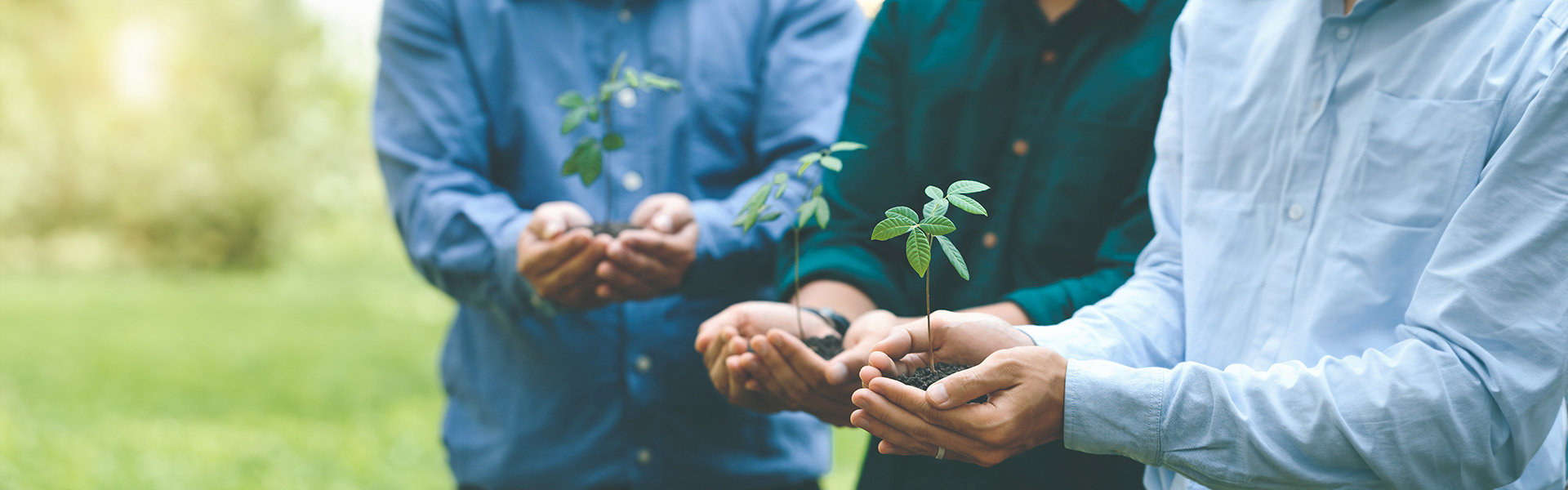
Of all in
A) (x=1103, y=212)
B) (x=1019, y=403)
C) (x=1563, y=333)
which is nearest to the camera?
(x=1563, y=333)

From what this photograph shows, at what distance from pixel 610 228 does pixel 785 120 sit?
0.47 metres

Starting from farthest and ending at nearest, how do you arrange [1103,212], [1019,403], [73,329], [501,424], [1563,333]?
[73,329]
[501,424]
[1103,212]
[1019,403]
[1563,333]

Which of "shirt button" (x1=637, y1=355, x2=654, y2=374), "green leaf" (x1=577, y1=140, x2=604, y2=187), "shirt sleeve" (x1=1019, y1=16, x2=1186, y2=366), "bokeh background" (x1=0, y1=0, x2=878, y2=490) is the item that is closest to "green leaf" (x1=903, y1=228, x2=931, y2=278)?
"shirt sleeve" (x1=1019, y1=16, x2=1186, y2=366)

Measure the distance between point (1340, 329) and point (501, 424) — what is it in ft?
5.74

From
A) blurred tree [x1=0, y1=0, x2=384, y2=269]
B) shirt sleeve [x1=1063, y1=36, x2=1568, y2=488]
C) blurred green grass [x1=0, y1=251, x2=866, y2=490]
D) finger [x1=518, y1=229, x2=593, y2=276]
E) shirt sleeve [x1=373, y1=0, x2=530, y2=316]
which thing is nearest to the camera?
shirt sleeve [x1=1063, y1=36, x2=1568, y2=488]

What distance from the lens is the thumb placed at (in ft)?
5.09

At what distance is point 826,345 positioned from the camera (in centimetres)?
207

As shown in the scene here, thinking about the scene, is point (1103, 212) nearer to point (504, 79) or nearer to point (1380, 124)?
point (1380, 124)

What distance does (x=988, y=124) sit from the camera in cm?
210

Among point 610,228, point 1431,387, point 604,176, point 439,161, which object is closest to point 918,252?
point 1431,387

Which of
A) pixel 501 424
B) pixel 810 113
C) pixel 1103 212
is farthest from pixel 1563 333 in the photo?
pixel 501 424

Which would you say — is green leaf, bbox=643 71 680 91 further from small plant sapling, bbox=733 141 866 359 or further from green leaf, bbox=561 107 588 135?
small plant sapling, bbox=733 141 866 359

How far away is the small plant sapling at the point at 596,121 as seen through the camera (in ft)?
7.98

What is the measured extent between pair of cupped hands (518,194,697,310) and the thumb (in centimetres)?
93
